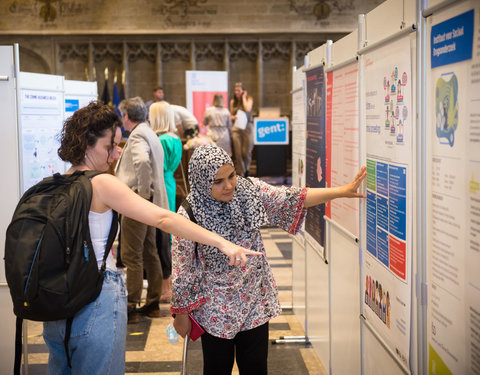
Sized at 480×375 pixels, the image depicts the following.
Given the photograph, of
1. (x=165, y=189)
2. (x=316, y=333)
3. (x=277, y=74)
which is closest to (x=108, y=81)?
(x=277, y=74)

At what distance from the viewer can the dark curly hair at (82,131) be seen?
2.18 meters

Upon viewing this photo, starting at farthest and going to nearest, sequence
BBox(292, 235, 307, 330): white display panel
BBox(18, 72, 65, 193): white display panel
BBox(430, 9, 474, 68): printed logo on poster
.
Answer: BBox(292, 235, 307, 330): white display panel → BBox(18, 72, 65, 193): white display panel → BBox(430, 9, 474, 68): printed logo on poster

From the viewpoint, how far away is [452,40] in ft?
5.40

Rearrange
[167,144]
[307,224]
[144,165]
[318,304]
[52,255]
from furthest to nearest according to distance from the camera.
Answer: [167,144], [144,165], [307,224], [318,304], [52,255]

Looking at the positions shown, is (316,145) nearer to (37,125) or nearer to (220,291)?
(220,291)

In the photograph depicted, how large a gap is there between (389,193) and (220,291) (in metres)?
0.81

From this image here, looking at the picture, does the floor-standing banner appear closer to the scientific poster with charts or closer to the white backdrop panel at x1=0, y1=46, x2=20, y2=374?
the white backdrop panel at x1=0, y1=46, x2=20, y2=374

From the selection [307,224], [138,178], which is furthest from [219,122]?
[307,224]

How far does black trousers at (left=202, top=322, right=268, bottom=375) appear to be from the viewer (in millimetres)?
2625

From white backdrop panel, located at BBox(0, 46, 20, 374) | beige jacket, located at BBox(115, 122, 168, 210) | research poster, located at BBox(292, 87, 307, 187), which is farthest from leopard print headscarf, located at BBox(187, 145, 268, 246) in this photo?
beige jacket, located at BBox(115, 122, 168, 210)

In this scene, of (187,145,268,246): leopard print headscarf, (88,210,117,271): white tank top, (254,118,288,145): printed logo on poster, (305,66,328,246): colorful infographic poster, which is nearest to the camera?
(88,210,117,271): white tank top

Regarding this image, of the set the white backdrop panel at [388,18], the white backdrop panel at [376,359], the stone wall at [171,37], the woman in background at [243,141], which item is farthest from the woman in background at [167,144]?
the stone wall at [171,37]

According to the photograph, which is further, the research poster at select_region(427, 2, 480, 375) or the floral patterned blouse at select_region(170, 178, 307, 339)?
the floral patterned blouse at select_region(170, 178, 307, 339)

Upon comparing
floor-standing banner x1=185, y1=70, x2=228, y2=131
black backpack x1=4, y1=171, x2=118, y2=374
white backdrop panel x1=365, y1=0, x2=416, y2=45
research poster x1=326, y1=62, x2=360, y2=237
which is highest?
floor-standing banner x1=185, y1=70, x2=228, y2=131
